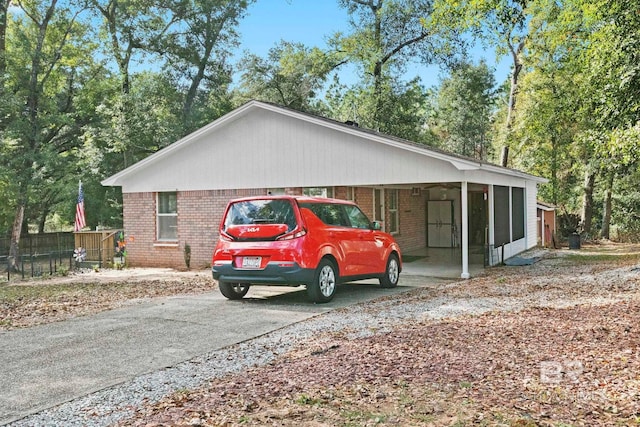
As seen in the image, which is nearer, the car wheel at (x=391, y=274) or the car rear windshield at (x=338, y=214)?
the car rear windshield at (x=338, y=214)

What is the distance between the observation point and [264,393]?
4.62m

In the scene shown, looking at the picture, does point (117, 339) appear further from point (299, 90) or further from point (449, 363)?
point (299, 90)

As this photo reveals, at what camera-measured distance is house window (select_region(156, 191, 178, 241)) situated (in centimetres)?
1816

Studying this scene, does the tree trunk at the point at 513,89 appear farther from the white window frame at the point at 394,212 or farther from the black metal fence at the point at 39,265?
the black metal fence at the point at 39,265

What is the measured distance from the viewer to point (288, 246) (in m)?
9.06

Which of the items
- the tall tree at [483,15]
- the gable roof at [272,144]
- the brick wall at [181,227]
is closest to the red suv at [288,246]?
the gable roof at [272,144]

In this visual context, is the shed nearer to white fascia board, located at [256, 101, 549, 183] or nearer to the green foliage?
white fascia board, located at [256, 101, 549, 183]

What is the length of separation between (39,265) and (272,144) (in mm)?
14933

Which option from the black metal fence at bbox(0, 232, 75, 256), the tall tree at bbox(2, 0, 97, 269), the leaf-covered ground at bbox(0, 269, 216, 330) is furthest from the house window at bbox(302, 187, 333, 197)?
the black metal fence at bbox(0, 232, 75, 256)

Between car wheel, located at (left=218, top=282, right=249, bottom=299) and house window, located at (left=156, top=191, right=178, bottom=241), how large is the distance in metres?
8.28

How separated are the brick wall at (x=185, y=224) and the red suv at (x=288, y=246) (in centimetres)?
649

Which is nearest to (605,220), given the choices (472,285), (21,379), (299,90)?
(299,90)

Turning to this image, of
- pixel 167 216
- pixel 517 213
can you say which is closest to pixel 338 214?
pixel 167 216

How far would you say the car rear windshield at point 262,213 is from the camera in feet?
30.3
